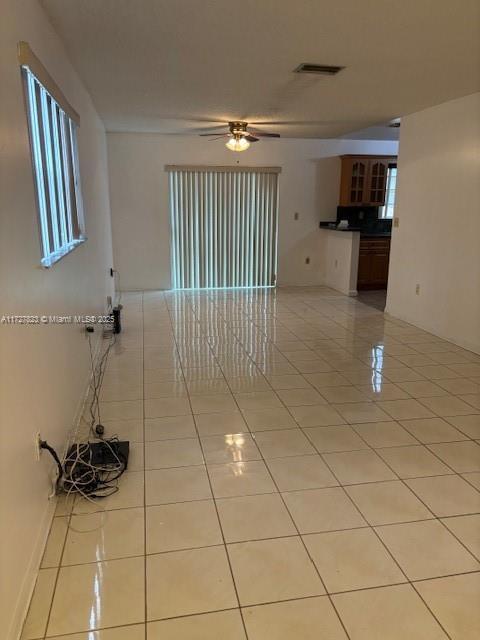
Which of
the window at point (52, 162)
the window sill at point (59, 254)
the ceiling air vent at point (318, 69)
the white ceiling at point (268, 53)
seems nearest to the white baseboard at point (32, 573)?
the window sill at point (59, 254)

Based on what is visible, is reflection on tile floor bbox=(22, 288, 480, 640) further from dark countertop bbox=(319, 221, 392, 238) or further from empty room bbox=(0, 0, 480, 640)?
dark countertop bbox=(319, 221, 392, 238)

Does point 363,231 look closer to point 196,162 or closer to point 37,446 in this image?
point 196,162

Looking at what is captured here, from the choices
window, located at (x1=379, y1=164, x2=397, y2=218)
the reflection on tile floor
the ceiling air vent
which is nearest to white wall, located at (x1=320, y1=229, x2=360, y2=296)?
window, located at (x1=379, y1=164, x2=397, y2=218)

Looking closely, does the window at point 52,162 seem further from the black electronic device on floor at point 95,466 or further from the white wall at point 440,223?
the white wall at point 440,223

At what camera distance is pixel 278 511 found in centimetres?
219

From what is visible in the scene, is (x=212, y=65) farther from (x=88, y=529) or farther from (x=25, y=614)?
(x=25, y=614)

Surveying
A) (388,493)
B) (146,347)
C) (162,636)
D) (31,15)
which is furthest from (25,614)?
(146,347)

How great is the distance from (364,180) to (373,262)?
1.39 meters

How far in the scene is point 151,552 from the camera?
1.92m

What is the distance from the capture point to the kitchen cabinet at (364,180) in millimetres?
7656

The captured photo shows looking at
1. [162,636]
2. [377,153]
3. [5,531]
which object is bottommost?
[162,636]

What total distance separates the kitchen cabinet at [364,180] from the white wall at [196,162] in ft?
0.66

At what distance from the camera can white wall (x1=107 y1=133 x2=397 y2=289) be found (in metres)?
7.11

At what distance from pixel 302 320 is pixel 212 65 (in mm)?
3038
